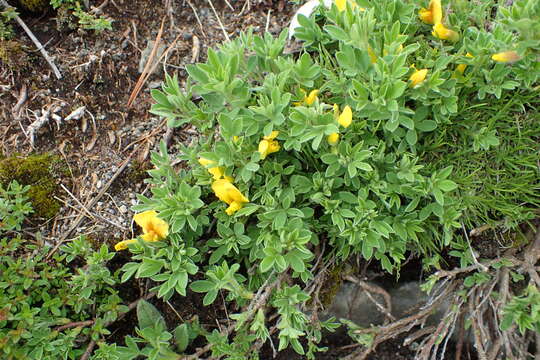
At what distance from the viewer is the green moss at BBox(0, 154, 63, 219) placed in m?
2.95

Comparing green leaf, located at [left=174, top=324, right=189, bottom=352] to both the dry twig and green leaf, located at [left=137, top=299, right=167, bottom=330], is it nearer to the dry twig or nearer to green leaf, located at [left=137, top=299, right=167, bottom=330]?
green leaf, located at [left=137, top=299, right=167, bottom=330]

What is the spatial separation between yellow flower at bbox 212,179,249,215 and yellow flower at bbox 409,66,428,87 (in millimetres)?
931

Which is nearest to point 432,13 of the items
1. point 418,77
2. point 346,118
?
point 418,77

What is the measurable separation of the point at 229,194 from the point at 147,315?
2.93ft

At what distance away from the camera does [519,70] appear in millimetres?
2299

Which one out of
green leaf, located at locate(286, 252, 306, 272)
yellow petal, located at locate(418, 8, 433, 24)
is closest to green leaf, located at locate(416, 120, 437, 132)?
yellow petal, located at locate(418, 8, 433, 24)

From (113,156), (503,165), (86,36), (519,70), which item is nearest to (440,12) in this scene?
(519,70)

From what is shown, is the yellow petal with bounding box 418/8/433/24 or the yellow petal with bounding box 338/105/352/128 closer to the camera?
the yellow petal with bounding box 338/105/352/128

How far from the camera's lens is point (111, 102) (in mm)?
3217

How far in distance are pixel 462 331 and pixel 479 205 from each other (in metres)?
0.79

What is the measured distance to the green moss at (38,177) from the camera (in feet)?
9.69

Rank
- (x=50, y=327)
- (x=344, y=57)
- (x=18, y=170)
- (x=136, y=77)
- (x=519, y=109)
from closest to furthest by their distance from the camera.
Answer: (x=344, y=57) < (x=519, y=109) < (x=50, y=327) < (x=18, y=170) < (x=136, y=77)

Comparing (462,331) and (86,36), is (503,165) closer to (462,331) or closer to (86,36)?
(462,331)

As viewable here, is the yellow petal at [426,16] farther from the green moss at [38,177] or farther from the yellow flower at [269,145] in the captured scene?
the green moss at [38,177]
